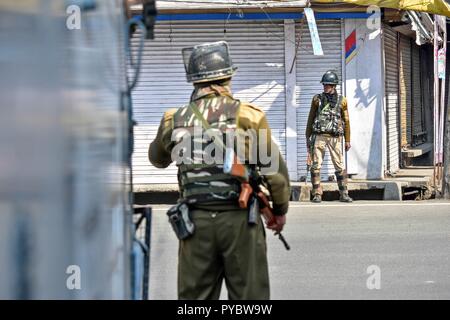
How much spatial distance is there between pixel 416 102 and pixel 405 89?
6.33 feet

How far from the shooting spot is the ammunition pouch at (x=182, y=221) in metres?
4.64

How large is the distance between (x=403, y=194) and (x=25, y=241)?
13722 mm

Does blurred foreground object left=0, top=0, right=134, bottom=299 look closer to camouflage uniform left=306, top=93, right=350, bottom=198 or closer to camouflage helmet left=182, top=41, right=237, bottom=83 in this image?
camouflage helmet left=182, top=41, right=237, bottom=83

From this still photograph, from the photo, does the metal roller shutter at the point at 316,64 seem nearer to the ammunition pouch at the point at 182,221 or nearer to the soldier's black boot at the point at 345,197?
the soldier's black boot at the point at 345,197

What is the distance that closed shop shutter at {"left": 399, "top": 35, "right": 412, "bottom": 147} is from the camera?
18969 mm

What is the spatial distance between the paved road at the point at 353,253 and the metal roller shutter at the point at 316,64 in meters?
2.72

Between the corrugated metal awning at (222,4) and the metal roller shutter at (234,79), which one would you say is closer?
the corrugated metal awning at (222,4)

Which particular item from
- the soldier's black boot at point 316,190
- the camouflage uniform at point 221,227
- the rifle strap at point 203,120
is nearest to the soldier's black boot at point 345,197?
the soldier's black boot at point 316,190

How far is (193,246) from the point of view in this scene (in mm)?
4664

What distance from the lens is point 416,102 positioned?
21594mm

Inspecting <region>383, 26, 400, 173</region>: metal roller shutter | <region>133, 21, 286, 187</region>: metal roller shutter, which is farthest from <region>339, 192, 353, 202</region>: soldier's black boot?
<region>383, 26, 400, 173</region>: metal roller shutter

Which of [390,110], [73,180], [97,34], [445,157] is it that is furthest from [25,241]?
[390,110]

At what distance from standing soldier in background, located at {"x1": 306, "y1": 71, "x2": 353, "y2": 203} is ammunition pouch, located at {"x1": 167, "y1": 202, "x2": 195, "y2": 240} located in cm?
863
